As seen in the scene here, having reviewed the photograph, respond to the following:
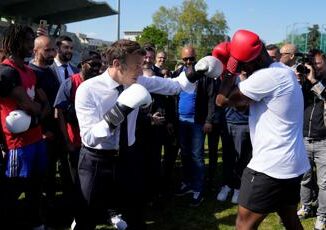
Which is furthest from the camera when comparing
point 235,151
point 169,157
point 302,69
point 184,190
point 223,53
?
point 169,157

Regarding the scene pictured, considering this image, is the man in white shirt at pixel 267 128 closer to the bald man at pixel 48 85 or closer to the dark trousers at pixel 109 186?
the dark trousers at pixel 109 186

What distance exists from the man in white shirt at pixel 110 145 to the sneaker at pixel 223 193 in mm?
2615

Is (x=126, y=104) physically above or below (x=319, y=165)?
above

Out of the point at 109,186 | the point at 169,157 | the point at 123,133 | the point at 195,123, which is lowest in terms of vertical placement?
the point at 169,157

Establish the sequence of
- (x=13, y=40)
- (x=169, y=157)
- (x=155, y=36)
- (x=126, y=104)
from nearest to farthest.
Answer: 1. (x=126, y=104)
2. (x=13, y=40)
3. (x=169, y=157)
4. (x=155, y=36)

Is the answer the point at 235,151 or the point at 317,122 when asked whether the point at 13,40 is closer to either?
the point at 317,122

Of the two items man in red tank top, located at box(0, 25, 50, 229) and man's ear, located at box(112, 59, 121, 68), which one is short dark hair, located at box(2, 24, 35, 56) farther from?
man's ear, located at box(112, 59, 121, 68)

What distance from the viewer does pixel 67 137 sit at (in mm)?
4461

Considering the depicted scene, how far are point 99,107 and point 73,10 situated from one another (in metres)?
40.6

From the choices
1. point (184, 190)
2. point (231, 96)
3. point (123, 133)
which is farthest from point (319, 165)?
point (123, 133)

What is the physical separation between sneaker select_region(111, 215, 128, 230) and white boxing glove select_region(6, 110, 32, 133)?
Result: 1.60 meters

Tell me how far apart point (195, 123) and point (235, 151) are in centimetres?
73

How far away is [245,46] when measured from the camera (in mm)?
3012

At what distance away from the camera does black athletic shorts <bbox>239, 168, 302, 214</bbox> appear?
3113mm
